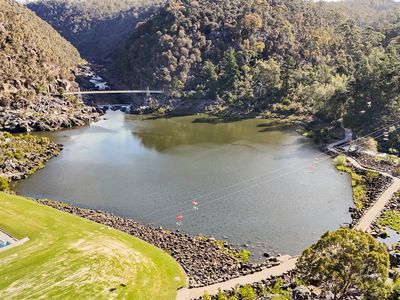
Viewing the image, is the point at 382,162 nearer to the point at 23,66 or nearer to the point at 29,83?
the point at 29,83

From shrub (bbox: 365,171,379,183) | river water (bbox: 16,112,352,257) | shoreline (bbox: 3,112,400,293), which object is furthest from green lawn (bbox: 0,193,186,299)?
shrub (bbox: 365,171,379,183)

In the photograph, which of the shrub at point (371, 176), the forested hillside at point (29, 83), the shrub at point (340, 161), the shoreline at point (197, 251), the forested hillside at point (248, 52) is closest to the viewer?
the shoreline at point (197, 251)

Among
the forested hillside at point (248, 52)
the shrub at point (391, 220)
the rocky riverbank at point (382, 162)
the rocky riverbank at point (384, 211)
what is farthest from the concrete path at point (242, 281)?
the forested hillside at point (248, 52)

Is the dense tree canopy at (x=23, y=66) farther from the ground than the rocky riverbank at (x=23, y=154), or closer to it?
farther from the ground

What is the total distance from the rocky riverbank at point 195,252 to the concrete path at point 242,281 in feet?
2.16

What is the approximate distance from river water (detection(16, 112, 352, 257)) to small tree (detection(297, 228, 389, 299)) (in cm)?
1582

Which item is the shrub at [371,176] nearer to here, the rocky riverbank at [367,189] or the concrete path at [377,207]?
the rocky riverbank at [367,189]

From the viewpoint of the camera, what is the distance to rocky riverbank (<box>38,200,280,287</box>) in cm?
4076

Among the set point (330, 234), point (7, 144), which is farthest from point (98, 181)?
point (330, 234)

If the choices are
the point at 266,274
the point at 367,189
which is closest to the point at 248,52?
the point at 367,189

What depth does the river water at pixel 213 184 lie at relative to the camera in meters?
53.2

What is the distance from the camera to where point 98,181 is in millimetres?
70250

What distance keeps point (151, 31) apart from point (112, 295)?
16053 cm

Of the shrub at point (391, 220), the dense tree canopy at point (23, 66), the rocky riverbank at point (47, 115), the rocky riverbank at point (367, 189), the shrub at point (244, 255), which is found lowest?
the shrub at point (244, 255)
